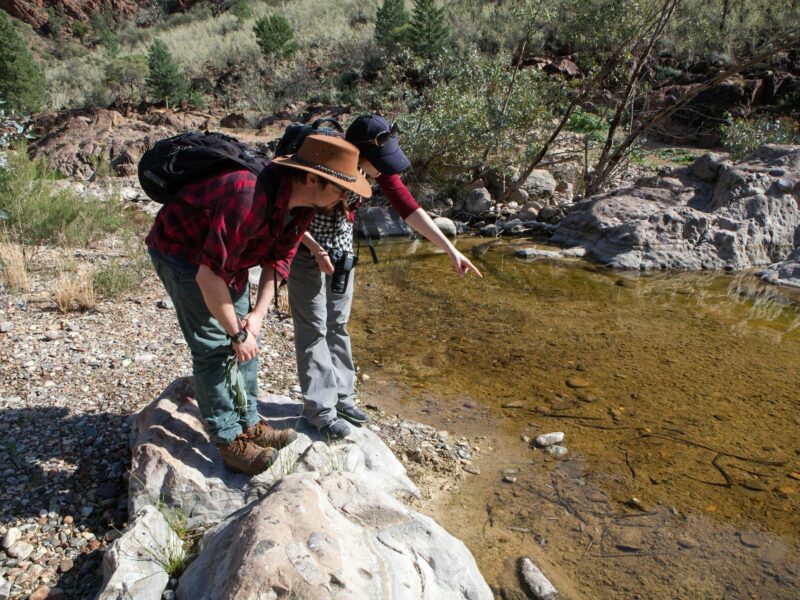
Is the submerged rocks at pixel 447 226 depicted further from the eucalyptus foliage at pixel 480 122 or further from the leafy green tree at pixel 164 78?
the leafy green tree at pixel 164 78

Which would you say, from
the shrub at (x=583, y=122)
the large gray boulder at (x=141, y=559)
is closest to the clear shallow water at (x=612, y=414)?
the large gray boulder at (x=141, y=559)

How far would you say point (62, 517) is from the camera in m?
2.52

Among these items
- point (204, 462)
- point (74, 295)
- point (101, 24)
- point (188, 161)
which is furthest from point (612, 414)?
point (101, 24)

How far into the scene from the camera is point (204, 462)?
267 cm

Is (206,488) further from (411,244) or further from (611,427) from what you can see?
(411,244)

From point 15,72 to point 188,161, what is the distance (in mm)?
21356

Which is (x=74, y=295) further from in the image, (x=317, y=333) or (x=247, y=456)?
(x=247, y=456)

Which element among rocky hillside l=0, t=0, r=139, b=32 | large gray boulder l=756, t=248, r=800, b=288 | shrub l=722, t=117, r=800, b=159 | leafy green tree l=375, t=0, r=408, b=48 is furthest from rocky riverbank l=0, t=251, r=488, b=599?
rocky hillside l=0, t=0, r=139, b=32

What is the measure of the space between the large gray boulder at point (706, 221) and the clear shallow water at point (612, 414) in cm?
99

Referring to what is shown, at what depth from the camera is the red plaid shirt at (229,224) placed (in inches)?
73.7

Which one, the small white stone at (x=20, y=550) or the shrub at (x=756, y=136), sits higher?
the shrub at (x=756, y=136)

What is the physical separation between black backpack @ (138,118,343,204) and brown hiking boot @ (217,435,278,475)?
112cm

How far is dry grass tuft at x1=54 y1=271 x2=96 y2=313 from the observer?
4.66 metres

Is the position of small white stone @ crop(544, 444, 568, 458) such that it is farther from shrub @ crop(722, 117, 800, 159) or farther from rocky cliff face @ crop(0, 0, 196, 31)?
rocky cliff face @ crop(0, 0, 196, 31)
